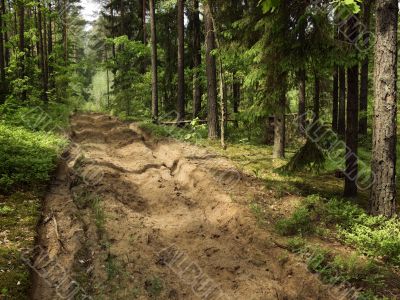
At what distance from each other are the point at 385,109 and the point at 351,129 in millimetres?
1958

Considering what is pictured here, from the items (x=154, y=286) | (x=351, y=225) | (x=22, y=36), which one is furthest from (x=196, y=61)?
(x=154, y=286)

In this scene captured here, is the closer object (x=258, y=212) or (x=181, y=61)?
(x=258, y=212)

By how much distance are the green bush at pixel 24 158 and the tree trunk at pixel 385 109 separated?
8.27 m

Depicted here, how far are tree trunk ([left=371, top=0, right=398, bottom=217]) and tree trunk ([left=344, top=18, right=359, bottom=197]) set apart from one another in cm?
140

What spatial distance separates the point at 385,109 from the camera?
772 cm

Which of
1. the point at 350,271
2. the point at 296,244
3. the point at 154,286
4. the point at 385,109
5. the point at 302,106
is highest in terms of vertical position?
the point at 302,106

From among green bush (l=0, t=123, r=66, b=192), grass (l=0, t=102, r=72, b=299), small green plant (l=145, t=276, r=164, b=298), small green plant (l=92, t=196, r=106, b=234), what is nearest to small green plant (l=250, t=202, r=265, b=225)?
small green plant (l=145, t=276, r=164, b=298)

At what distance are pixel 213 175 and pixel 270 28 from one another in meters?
4.48

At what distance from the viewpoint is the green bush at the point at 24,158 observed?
30.2ft

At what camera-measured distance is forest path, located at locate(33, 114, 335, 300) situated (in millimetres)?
6152

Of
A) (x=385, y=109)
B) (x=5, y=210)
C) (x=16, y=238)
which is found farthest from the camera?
(x=385, y=109)

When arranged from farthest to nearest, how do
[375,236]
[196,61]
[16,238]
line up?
[196,61] → [375,236] → [16,238]

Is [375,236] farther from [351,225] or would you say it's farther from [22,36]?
[22,36]

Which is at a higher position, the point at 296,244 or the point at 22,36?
the point at 22,36
